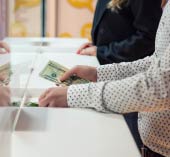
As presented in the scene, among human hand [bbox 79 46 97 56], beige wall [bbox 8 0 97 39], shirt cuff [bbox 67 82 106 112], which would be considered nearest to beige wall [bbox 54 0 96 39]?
beige wall [bbox 8 0 97 39]

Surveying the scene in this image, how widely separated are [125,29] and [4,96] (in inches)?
33.8

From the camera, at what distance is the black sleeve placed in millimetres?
1362

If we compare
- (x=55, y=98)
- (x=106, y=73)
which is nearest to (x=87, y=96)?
(x=55, y=98)

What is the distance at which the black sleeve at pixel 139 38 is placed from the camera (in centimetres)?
136

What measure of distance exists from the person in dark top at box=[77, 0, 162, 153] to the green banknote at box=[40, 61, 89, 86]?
1.01 ft

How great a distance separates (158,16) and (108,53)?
24 cm

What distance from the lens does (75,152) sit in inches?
27.7

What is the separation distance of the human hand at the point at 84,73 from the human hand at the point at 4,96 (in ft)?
1.33

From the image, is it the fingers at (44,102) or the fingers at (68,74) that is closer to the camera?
the fingers at (44,102)

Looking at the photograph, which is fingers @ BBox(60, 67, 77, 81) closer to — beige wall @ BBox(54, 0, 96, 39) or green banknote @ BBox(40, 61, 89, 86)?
green banknote @ BBox(40, 61, 89, 86)

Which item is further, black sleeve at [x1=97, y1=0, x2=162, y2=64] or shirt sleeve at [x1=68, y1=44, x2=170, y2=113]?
black sleeve at [x1=97, y1=0, x2=162, y2=64]

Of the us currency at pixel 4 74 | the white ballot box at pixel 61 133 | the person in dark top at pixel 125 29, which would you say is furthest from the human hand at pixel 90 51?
the us currency at pixel 4 74

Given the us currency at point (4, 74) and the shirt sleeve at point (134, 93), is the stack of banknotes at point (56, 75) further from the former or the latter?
the us currency at point (4, 74)

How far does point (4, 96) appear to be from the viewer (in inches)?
26.5
